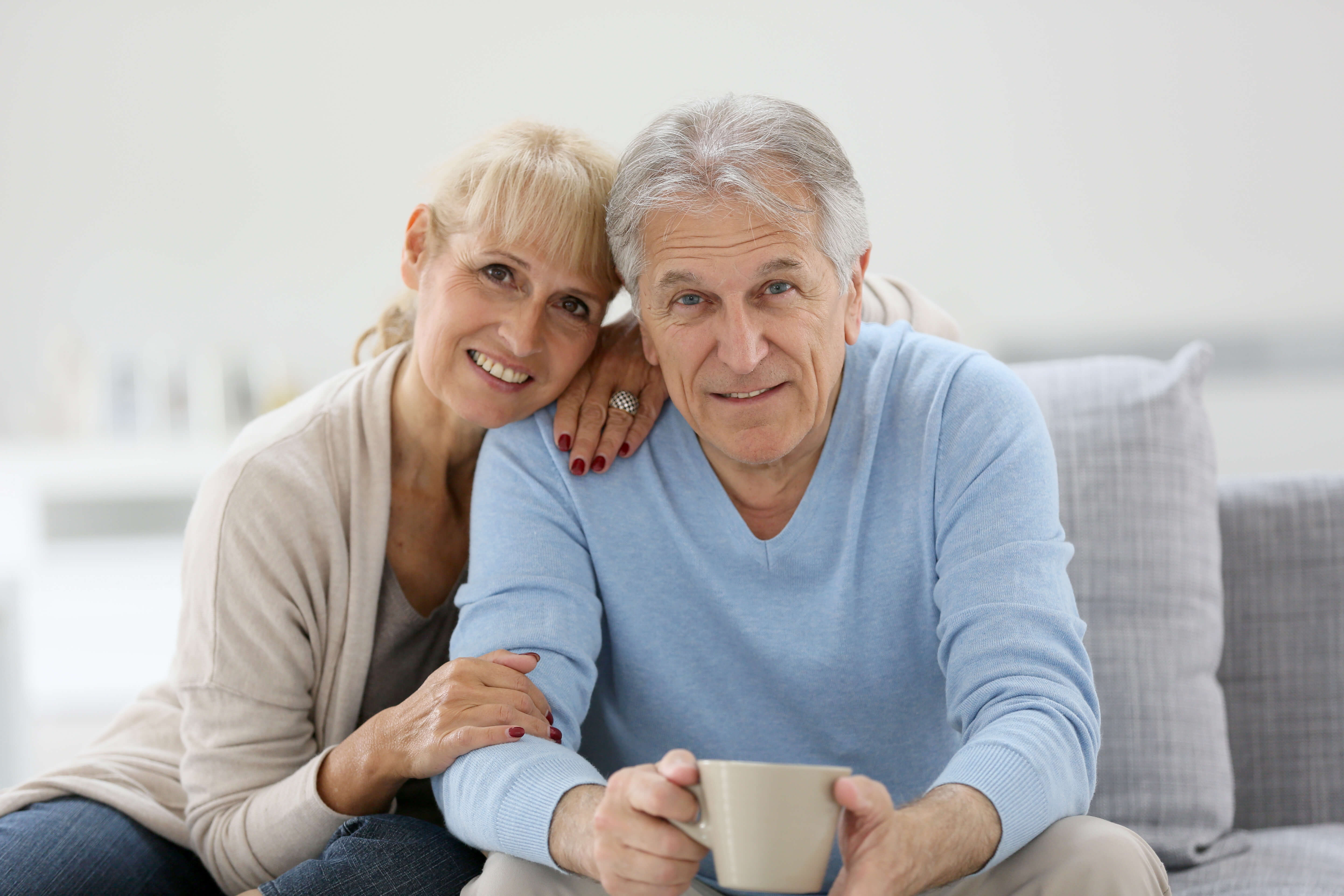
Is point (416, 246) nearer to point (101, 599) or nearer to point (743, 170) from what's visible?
point (743, 170)

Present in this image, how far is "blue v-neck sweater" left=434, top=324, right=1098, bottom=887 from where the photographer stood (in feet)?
3.93

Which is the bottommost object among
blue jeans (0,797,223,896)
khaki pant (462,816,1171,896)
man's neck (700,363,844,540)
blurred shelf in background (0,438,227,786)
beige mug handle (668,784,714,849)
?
blurred shelf in background (0,438,227,786)

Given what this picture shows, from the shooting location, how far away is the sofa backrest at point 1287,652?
62.3 inches

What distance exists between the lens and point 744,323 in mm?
1173

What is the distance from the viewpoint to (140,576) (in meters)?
3.70

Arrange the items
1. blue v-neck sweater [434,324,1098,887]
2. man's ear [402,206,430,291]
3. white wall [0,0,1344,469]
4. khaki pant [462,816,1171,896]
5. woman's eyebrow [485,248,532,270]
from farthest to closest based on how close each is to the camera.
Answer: white wall [0,0,1344,469] < man's ear [402,206,430,291] < woman's eyebrow [485,248,532,270] < blue v-neck sweater [434,324,1098,887] < khaki pant [462,816,1171,896]

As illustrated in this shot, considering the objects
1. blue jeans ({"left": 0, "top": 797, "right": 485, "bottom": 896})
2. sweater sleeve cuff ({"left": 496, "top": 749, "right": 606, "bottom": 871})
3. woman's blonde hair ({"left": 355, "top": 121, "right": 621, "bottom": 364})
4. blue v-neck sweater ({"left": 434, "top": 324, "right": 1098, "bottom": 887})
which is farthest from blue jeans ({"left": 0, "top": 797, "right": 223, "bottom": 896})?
woman's blonde hair ({"left": 355, "top": 121, "right": 621, "bottom": 364})

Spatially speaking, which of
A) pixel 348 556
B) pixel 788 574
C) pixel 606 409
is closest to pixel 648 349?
pixel 606 409

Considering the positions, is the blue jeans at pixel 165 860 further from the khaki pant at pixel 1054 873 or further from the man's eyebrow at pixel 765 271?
the man's eyebrow at pixel 765 271

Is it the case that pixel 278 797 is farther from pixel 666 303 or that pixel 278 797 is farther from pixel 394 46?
pixel 394 46

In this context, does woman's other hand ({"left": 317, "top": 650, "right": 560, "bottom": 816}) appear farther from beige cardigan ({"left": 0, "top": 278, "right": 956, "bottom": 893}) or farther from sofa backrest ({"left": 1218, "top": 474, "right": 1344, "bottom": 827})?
sofa backrest ({"left": 1218, "top": 474, "right": 1344, "bottom": 827})

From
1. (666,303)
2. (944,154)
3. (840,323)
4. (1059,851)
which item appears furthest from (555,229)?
(944,154)

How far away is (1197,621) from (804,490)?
2.00 feet

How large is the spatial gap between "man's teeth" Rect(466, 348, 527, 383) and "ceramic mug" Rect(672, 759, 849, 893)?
0.66 metres
